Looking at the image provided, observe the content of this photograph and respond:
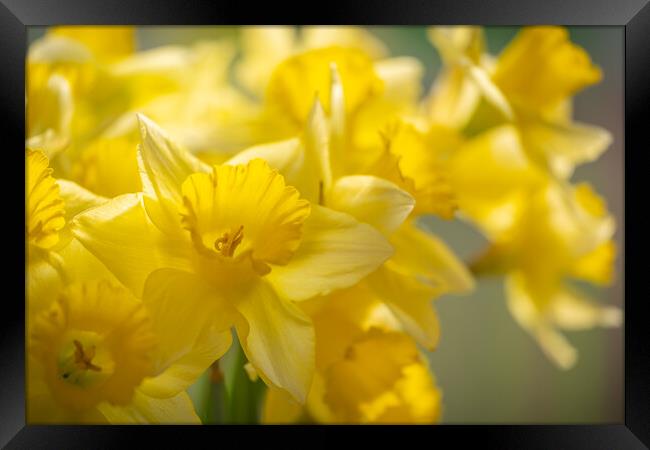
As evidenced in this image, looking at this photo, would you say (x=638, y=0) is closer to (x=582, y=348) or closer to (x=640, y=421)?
(x=640, y=421)

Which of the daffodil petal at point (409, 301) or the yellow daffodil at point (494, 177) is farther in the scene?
the yellow daffodil at point (494, 177)

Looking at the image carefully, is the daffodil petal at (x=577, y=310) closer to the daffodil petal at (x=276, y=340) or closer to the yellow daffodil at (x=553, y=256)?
the yellow daffodil at (x=553, y=256)

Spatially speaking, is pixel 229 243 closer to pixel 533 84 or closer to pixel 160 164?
pixel 160 164

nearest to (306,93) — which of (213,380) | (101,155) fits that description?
(101,155)

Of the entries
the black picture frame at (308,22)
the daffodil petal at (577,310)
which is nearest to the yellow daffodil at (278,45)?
the black picture frame at (308,22)

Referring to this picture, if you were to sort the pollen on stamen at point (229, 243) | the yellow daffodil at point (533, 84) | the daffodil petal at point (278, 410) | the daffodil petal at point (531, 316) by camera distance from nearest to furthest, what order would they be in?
the pollen on stamen at point (229, 243) → the daffodil petal at point (278, 410) → the yellow daffodil at point (533, 84) → the daffodil petal at point (531, 316)

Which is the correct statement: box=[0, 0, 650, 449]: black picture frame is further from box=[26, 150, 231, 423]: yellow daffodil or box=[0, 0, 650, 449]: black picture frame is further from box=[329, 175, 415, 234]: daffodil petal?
box=[329, 175, 415, 234]: daffodil petal

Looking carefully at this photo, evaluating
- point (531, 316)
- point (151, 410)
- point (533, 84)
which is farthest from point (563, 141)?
point (151, 410)

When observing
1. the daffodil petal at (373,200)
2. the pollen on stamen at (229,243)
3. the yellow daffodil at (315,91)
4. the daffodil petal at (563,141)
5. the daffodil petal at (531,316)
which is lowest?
the daffodil petal at (531,316)
